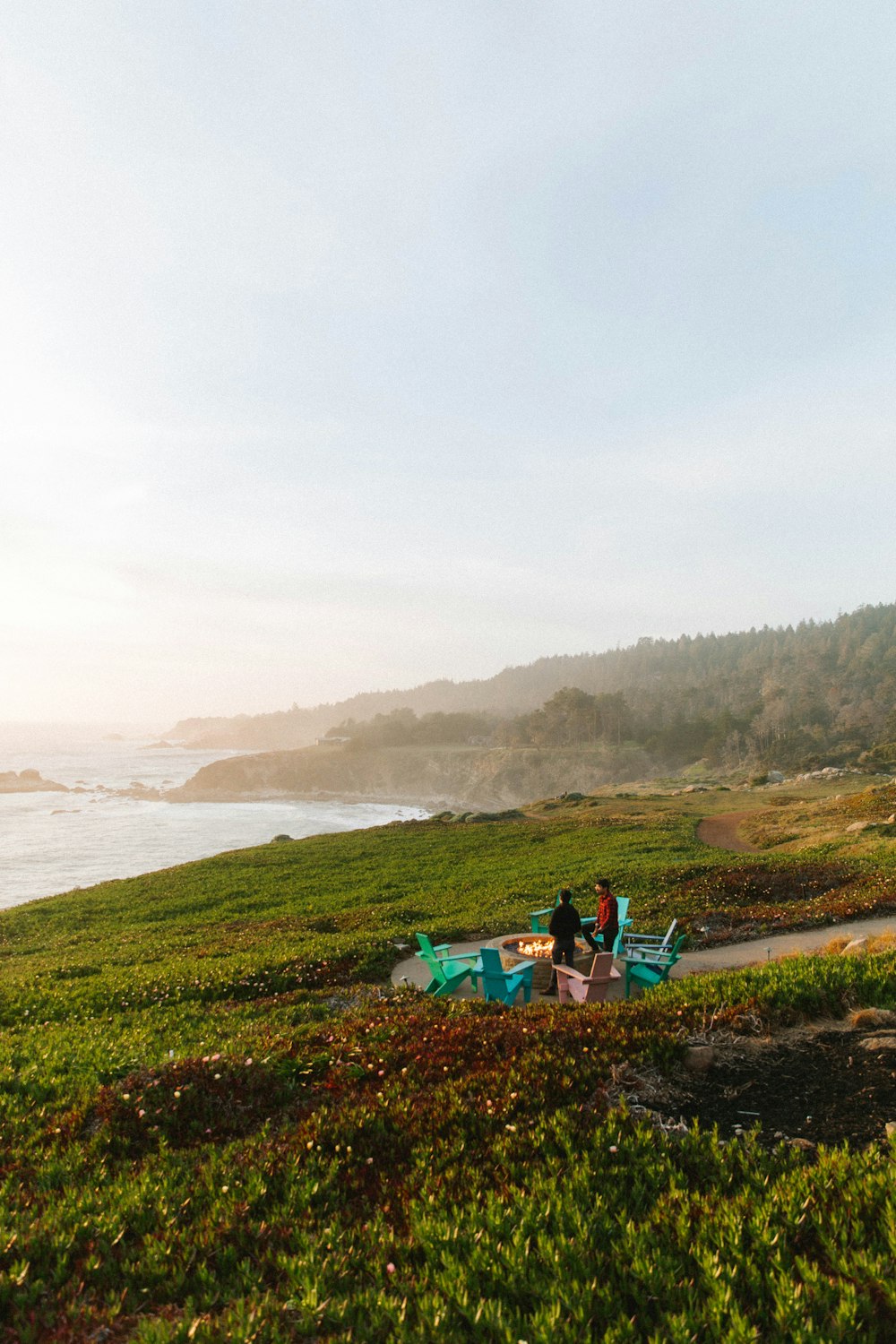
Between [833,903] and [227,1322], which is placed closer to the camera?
[227,1322]

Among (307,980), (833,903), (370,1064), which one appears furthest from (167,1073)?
(833,903)

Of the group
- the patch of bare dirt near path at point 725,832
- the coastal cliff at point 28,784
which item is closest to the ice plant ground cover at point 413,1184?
the patch of bare dirt near path at point 725,832

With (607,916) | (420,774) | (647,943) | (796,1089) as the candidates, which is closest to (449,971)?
(607,916)

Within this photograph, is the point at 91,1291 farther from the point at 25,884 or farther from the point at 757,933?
the point at 25,884

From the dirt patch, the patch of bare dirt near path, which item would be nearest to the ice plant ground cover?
the dirt patch

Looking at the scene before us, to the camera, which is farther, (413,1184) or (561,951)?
(561,951)

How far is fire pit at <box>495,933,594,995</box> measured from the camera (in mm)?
12828

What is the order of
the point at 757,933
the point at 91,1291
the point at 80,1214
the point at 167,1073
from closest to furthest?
the point at 91,1291, the point at 80,1214, the point at 167,1073, the point at 757,933

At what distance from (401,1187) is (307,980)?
31.5 feet

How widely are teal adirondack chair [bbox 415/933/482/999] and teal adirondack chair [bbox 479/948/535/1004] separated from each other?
22 cm

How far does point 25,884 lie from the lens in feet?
162

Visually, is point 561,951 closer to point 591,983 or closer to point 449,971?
point 591,983

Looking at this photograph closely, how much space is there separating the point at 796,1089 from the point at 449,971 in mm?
7892

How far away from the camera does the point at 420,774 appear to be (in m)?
182
